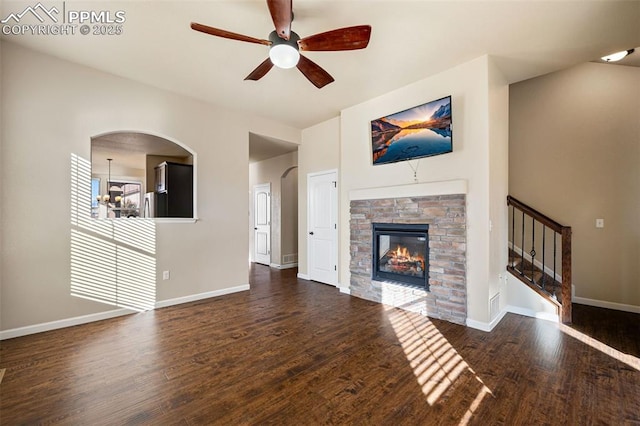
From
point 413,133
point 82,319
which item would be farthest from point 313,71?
point 82,319

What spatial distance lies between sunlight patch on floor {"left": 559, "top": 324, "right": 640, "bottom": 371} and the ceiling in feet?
Answer: 9.80

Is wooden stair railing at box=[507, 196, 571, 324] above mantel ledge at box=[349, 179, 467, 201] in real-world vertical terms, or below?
below

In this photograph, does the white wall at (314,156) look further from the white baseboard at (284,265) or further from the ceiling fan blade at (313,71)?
the ceiling fan blade at (313,71)

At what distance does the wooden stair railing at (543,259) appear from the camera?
3.13 meters

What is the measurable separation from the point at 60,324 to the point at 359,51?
4504 millimetres

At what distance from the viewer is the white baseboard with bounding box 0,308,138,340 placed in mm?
2787

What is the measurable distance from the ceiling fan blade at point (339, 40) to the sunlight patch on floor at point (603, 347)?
3475 mm

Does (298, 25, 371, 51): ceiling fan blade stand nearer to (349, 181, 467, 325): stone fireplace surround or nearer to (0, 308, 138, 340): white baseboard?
(349, 181, 467, 325): stone fireplace surround

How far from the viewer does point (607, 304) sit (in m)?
3.64

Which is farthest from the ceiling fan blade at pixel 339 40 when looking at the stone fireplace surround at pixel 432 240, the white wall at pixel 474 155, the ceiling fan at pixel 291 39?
the stone fireplace surround at pixel 432 240

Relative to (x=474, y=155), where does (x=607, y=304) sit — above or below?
below

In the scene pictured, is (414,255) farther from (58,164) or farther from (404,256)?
(58,164)

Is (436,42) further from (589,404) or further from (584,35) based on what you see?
(589,404)

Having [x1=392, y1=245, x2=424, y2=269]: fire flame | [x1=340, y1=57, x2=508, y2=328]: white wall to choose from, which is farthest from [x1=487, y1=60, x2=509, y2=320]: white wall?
[x1=392, y1=245, x2=424, y2=269]: fire flame
